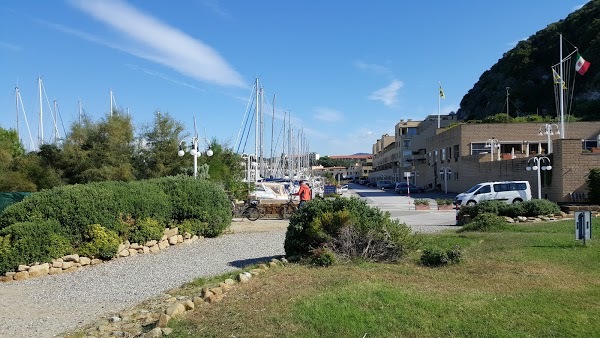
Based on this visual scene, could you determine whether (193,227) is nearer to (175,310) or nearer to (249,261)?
(249,261)

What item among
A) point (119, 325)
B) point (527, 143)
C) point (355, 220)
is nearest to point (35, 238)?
point (119, 325)

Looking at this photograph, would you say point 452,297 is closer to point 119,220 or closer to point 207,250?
point 207,250

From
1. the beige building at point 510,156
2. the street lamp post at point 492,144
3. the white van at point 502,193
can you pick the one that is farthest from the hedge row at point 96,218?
the street lamp post at point 492,144

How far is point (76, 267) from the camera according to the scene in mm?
13430

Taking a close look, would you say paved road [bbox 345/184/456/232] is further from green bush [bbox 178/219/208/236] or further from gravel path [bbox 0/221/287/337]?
green bush [bbox 178/219/208/236]

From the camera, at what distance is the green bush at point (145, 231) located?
15.4 metres

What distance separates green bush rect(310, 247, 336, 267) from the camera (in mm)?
9289

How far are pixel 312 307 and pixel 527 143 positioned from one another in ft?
187

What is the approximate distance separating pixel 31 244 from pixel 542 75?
105 m

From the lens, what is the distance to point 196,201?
1806cm

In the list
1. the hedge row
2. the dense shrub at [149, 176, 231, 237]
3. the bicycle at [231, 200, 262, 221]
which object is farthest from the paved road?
the bicycle at [231, 200, 262, 221]

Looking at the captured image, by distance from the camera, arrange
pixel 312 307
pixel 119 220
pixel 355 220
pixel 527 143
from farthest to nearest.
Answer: pixel 527 143 < pixel 119 220 < pixel 355 220 < pixel 312 307

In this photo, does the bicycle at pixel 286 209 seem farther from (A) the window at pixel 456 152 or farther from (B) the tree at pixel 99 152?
A: (A) the window at pixel 456 152

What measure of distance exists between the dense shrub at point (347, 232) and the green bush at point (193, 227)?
23.4 feet
